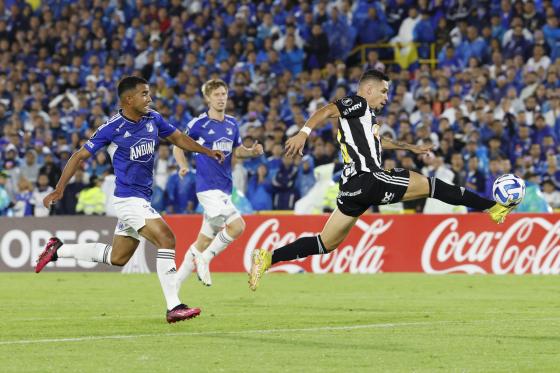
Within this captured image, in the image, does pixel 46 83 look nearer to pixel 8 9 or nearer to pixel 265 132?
pixel 8 9

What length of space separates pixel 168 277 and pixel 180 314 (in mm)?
377

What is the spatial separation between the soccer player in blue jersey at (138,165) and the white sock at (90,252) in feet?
1.54

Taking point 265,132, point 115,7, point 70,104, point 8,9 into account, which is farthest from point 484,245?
point 8,9

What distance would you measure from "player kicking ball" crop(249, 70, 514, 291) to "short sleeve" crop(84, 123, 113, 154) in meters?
1.76

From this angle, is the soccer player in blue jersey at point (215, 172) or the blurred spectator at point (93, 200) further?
the blurred spectator at point (93, 200)

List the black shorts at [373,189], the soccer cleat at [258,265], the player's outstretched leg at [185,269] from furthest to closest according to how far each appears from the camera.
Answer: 1. the player's outstretched leg at [185,269]
2. the soccer cleat at [258,265]
3. the black shorts at [373,189]

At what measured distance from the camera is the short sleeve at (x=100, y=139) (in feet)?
37.6

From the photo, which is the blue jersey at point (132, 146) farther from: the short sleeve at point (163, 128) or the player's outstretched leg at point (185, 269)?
the player's outstretched leg at point (185, 269)

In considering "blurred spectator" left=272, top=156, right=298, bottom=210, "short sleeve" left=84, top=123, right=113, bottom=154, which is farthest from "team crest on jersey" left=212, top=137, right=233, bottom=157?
"blurred spectator" left=272, top=156, right=298, bottom=210

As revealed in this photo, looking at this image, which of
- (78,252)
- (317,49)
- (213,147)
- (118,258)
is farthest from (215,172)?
(317,49)

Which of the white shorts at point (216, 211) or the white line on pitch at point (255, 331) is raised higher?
the white shorts at point (216, 211)

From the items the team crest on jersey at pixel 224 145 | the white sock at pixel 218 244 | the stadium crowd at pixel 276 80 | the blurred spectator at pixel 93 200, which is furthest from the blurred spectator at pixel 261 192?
the white sock at pixel 218 244

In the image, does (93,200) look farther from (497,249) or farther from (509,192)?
(509,192)

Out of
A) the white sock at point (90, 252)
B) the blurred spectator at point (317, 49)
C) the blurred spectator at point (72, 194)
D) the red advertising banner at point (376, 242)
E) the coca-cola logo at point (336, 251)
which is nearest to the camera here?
the white sock at point (90, 252)
